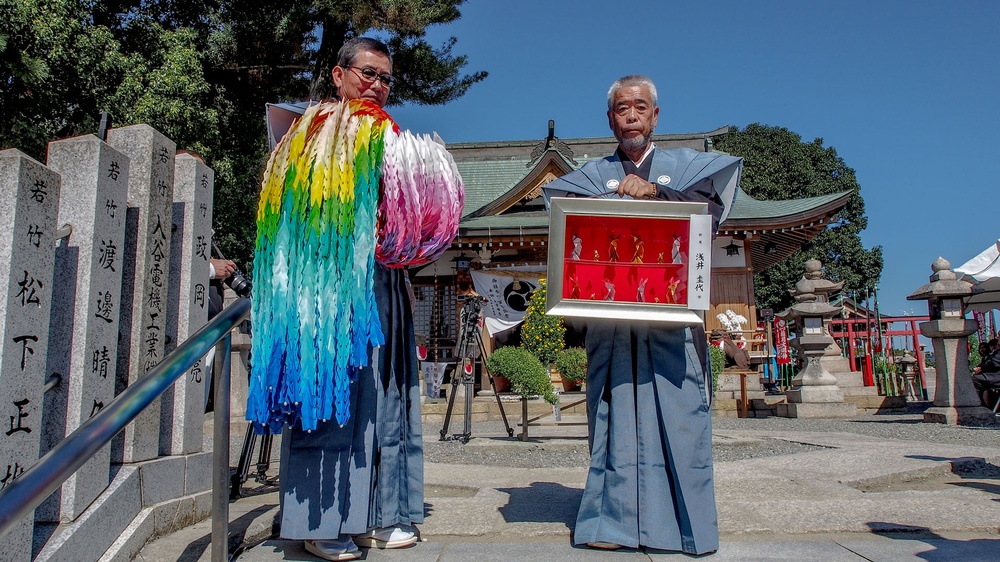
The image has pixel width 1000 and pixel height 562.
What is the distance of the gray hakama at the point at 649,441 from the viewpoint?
2.40 meters

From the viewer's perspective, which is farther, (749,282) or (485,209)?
(485,209)

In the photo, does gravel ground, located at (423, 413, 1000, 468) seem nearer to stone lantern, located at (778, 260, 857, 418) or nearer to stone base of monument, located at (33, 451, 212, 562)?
stone lantern, located at (778, 260, 857, 418)

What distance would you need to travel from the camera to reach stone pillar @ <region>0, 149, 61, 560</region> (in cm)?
200

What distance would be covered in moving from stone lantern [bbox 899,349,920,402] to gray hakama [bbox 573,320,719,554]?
13.6 m

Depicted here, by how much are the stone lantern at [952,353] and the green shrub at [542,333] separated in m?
5.59

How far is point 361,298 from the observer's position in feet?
7.59

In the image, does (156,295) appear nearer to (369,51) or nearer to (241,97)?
(369,51)

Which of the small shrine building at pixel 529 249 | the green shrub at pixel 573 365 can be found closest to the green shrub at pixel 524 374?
the green shrub at pixel 573 365

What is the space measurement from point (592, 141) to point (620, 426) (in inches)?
686

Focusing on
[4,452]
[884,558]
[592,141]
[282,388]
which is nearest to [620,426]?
[884,558]

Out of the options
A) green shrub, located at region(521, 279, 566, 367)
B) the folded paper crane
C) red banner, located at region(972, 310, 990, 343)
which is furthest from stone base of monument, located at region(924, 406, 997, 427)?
the folded paper crane

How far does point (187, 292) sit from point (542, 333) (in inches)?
349

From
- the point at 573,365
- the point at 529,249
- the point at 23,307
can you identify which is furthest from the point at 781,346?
the point at 23,307

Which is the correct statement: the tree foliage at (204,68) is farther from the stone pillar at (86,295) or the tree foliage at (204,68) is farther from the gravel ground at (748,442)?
the stone pillar at (86,295)
